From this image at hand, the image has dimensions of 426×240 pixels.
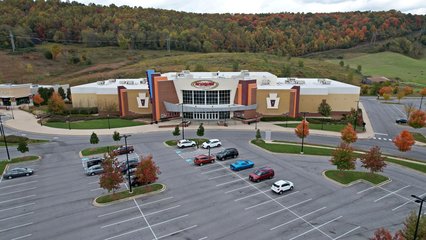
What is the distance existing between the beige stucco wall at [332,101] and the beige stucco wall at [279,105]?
4.33 m

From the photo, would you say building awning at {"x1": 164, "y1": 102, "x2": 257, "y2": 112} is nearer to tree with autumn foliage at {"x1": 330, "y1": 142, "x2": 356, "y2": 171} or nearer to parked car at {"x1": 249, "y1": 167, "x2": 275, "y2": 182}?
parked car at {"x1": 249, "y1": 167, "x2": 275, "y2": 182}

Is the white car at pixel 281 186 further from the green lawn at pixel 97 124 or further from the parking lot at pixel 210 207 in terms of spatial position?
the green lawn at pixel 97 124

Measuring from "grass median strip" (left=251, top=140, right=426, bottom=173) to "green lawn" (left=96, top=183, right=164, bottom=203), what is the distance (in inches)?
793

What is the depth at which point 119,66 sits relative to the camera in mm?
135125

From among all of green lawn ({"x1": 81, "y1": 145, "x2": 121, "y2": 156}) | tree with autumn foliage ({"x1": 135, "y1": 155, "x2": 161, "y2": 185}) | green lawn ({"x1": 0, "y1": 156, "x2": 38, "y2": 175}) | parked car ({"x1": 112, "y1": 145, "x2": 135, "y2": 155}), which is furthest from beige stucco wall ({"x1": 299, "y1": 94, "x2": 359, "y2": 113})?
green lawn ({"x1": 0, "y1": 156, "x2": 38, "y2": 175})

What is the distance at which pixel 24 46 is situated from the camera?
152 m

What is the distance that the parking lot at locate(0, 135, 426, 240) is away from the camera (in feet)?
82.9

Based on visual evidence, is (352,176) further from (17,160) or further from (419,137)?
(17,160)

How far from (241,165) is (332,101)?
133ft

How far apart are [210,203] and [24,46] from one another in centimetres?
16175

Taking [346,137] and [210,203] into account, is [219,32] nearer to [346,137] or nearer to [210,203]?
[346,137]

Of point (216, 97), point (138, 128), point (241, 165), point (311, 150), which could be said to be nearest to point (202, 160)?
point (241, 165)

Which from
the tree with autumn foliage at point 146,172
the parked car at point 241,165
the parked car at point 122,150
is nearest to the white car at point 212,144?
the parked car at point 241,165

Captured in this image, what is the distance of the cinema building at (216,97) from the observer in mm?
63750
